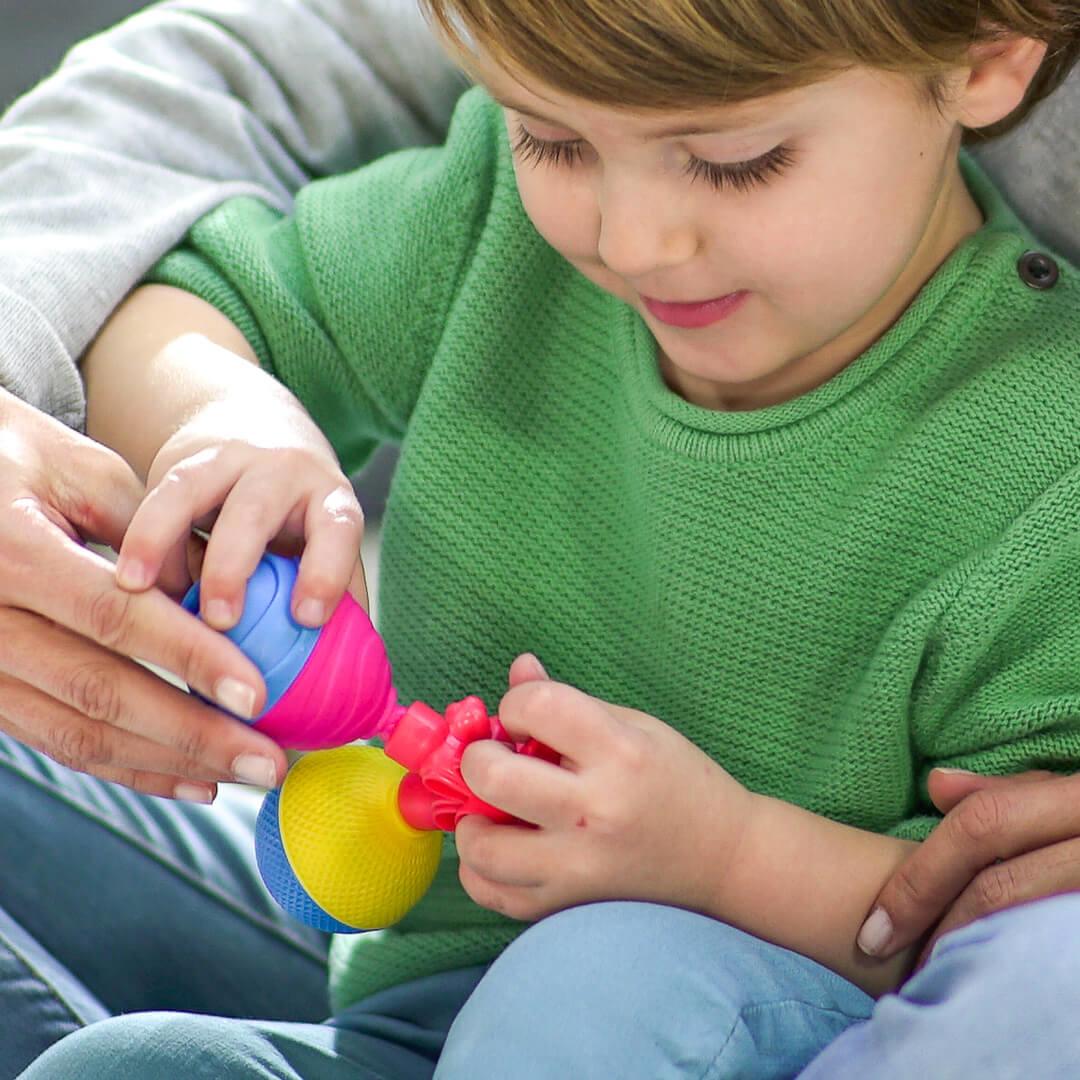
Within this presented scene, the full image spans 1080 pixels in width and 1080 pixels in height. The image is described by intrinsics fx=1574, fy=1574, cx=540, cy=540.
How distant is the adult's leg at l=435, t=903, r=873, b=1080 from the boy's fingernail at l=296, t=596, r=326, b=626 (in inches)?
6.7

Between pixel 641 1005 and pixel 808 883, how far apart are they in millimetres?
159

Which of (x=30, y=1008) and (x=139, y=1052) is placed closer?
(x=139, y=1052)

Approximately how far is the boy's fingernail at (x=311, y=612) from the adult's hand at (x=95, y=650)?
3 centimetres

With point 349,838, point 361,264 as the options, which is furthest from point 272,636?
point 361,264

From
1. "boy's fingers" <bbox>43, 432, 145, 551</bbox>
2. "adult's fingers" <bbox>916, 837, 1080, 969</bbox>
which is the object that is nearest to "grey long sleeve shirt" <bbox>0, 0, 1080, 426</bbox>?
"boy's fingers" <bbox>43, 432, 145, 551</bbox>

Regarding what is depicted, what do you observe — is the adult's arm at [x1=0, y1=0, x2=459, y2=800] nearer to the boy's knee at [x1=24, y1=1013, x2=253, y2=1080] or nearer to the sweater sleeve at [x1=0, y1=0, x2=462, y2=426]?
the sweater sleeve at [x1=0, y1=0, x2=462, y2=426]

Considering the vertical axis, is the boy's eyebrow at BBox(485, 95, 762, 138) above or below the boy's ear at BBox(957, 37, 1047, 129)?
below

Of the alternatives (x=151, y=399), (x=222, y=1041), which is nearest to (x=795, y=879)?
(x=222, y=1041)

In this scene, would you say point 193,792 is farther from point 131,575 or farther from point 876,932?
point 876,932

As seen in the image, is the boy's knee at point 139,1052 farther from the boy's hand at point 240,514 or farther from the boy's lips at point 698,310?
the boy's lips at point 698,310

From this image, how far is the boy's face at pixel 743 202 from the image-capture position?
66cm

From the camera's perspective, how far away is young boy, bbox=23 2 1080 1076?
675 millimetres

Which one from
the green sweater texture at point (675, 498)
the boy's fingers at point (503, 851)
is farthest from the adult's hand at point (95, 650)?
the green sweater texture at point (675, 498)

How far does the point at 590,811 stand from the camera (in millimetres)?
725
